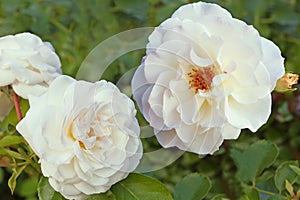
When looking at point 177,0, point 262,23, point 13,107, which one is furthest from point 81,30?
point 13,107

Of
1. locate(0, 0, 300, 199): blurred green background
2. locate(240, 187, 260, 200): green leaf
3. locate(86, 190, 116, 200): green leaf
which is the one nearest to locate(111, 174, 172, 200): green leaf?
locate(86, 190, 116, 200): green leaf

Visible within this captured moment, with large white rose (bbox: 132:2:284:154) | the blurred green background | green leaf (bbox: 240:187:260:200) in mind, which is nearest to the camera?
large white rose (bbox: 132:2:284:154)

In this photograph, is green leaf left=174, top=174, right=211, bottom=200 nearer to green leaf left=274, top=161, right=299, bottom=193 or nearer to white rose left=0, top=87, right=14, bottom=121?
green leaf left=274, top=161, right=299, bottom=193

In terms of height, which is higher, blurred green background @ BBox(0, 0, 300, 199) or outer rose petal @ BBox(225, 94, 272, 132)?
outer rose petal @ BBox(225, 94, 272, 132)

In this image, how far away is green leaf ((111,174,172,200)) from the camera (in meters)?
0.67

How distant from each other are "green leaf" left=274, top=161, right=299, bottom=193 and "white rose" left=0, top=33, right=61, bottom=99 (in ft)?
0.96

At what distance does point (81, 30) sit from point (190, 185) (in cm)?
58

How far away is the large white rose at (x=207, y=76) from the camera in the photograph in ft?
1.98

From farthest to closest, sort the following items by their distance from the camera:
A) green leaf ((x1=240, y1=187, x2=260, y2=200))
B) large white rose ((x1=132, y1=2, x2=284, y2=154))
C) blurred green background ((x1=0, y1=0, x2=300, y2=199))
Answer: blurred green background ((x1=0, y1=0, x2=300, y2=199)) → green leaf ((x1=240, y1=187, x2=260, y2=200)) → large white rose ((x1=132, y1=2, x2=284, y2=154))

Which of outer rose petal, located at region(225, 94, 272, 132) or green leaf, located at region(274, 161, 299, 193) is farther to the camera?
green leaf, located at region(274, 161, 299, 193)

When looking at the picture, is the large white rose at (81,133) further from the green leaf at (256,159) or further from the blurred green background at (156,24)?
the blurred green background at (156,24)

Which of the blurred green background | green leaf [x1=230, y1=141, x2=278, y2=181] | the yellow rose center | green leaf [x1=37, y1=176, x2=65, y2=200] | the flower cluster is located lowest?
the blurred green background

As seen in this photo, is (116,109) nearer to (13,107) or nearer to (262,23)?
(13,107)

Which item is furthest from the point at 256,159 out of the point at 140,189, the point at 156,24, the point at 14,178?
the point at 156,24
